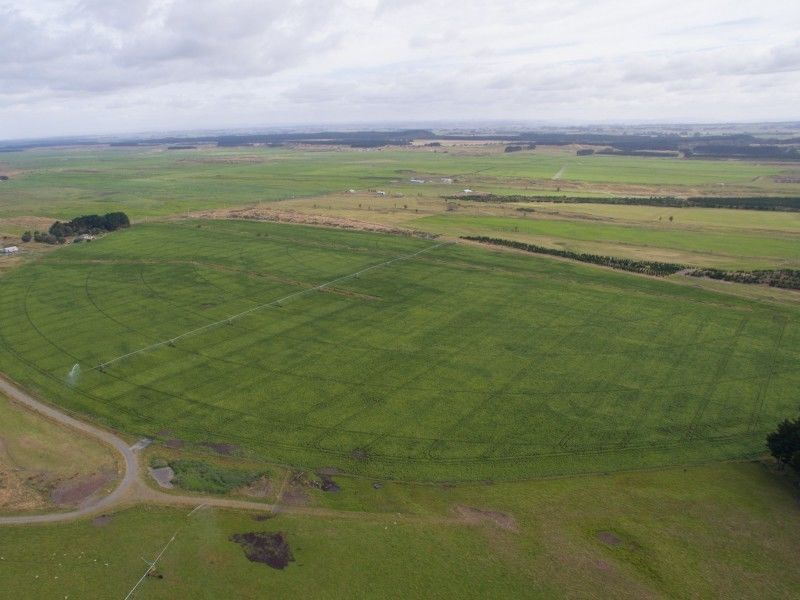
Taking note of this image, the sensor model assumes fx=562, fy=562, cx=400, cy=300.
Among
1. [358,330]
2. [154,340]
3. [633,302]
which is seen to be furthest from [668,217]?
[154,340]

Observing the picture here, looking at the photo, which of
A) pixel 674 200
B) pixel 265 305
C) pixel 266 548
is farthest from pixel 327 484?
pixel 674 200

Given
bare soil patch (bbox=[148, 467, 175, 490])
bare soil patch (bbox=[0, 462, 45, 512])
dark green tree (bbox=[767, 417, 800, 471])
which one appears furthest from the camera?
dark green tree (bbox=[767, 417, 800, 471])

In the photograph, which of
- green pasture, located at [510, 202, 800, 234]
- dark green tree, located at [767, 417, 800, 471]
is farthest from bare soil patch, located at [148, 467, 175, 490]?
→ green pasture, located at [510, 202, 800, 234]

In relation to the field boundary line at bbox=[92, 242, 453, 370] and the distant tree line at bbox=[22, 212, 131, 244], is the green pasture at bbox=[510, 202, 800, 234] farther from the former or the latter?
the distant tree line at bbox=[22, 212, 131, 244]

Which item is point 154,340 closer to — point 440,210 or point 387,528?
point 387,528

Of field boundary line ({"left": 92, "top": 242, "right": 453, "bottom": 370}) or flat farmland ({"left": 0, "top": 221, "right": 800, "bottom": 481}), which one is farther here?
field boundary line ({"left": 92, "top": 242, "right": 453, "bottom": 370})
